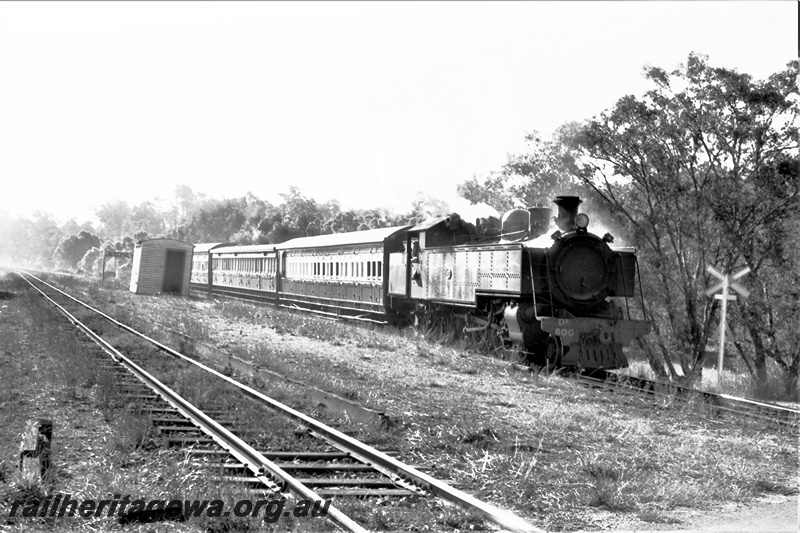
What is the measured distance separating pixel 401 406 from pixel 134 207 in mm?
146862

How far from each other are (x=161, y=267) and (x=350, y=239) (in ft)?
50.2

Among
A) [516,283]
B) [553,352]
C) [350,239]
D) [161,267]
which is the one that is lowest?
[553,352]

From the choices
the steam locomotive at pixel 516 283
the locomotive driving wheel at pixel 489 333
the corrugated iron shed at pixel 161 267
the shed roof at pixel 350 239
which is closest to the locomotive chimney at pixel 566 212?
the steam locomotive at pixel 516 283

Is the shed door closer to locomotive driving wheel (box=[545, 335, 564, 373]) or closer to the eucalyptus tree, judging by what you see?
the eucalyptus tree

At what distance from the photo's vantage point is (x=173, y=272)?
3700cm

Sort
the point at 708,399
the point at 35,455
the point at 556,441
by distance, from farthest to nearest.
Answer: the point at 708,399, the point at 556,441, the point at 35,455

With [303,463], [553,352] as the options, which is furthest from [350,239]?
[303,463]

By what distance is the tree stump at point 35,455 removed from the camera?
5832 mm

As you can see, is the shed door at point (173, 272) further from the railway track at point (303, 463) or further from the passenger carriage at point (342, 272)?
the railway track at point (303, 463)

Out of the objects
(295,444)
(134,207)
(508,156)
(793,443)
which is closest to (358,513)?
(295,444)

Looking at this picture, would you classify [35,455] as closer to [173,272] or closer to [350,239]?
[350,239]

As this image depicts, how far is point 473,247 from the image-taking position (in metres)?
15.6

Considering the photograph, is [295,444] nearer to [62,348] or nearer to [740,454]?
[740,454]

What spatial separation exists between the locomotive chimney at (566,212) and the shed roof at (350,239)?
6.99 m
